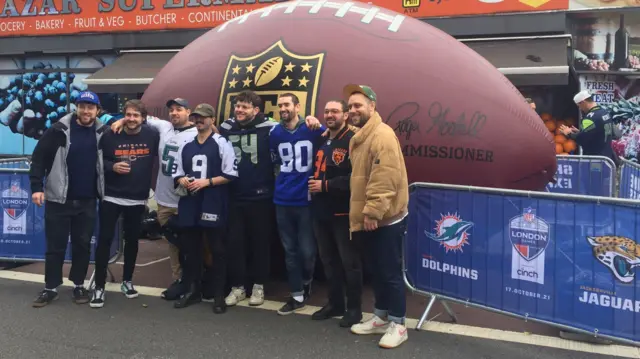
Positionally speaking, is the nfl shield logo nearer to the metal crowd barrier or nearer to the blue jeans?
the blue jeans

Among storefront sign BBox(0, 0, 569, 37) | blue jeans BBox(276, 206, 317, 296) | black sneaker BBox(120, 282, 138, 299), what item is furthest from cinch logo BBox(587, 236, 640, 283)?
storefront sign BBox(0, 0, 569, 37)

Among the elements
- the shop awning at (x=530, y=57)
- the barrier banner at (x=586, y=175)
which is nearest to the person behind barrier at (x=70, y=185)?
the barrier banner at (x=586, y=175)

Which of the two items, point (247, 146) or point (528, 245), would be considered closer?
point (528, 245)

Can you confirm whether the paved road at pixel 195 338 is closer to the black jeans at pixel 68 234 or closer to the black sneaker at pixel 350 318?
the black sneaker at pixel 350 318

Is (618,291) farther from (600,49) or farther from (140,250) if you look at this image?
(600,49)

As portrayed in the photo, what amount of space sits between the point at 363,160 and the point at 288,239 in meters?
1.13

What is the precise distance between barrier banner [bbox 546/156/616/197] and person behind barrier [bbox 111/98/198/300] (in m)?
4.39

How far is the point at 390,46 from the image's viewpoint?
505 centimetres

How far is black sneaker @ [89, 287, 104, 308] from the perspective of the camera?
495cm

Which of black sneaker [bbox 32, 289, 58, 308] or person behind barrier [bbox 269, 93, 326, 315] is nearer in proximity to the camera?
person behind barrier [bbox 269, 93, 326, 315]

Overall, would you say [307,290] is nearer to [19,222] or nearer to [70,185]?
[70,185]

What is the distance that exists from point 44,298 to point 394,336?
3.01 m

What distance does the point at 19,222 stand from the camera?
6055 mm

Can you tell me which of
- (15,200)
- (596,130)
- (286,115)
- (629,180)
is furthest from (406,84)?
(596,130)
